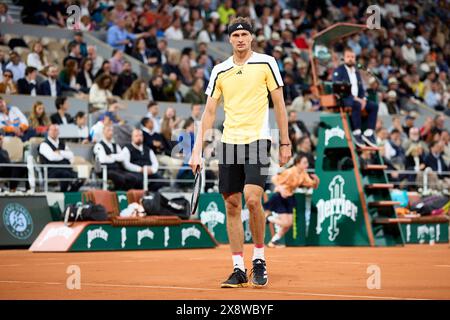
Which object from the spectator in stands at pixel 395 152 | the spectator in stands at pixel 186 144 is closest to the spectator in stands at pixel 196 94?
the spectator in stands at pixel 186 144

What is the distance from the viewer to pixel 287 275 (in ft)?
34.8

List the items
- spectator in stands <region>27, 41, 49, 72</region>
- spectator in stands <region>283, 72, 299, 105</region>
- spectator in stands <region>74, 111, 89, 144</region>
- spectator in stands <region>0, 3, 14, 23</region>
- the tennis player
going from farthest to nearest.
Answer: spectator in stands <region>283, 72, 299, 105</region> → spectator in stands <region>0, 3, 14, 23</region> → spectator in stands <region>27, 41, 49, 72</region> → spectator in stands <region>74, 111, 89, 144</region> → the tennis player

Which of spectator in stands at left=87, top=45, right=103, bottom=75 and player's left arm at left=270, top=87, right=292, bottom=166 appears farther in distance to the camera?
spectator in stands at left=87, top=45, right=103, bottom=75

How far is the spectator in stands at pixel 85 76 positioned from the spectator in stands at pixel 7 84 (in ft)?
6.23

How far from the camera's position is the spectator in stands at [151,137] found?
20.4m

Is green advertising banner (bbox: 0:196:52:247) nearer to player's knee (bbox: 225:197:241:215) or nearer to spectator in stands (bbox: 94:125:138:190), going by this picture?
spectator in stands (bbox: 94:125:138:190)

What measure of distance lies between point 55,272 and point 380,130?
14.9m

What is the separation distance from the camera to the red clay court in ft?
27.5

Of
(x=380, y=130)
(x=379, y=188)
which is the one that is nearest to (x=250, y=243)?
(x=379, y=188)

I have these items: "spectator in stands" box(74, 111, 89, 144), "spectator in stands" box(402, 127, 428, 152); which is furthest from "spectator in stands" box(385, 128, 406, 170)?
"spectator in stands" box(74, 111, 89, 144)

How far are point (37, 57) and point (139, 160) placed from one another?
3.84 metres

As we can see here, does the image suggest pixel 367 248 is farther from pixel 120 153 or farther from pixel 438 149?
pixel 438 149

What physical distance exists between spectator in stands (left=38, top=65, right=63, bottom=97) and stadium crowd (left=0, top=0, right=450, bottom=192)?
0.07 feet

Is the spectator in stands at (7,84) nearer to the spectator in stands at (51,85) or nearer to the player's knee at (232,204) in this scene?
the spectator in stands at (51,85)
